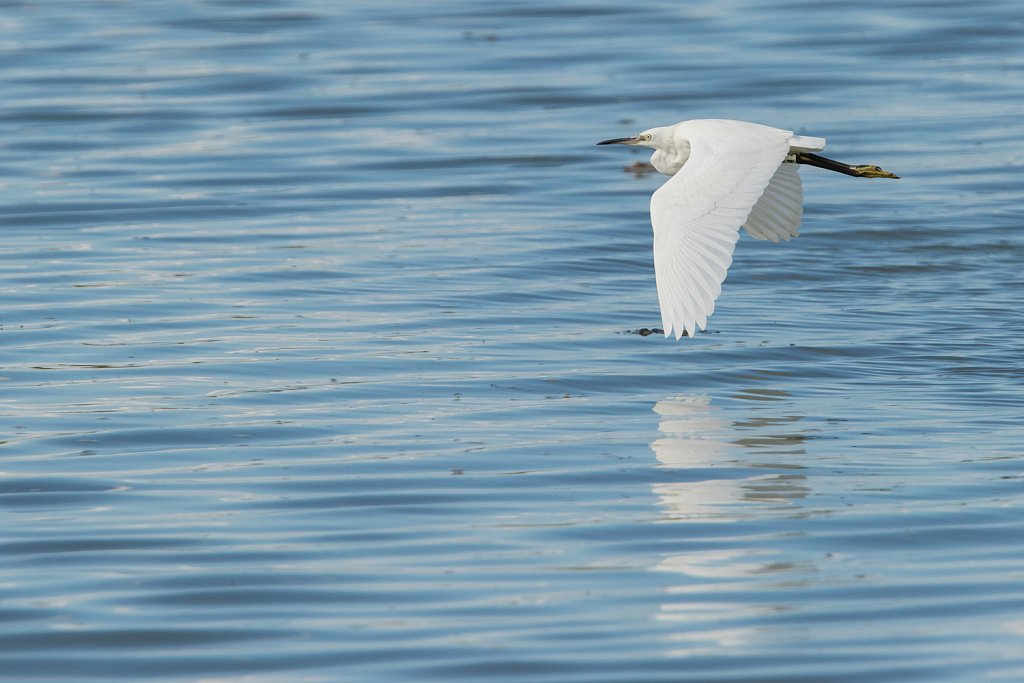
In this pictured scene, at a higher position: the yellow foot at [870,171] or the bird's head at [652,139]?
the bird's head at [652,139]

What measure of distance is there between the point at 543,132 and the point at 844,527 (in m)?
7.81

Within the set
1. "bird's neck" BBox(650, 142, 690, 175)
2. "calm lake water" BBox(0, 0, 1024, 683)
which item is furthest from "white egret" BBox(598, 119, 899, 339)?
"calm lake water" BBox(0, 0, 1024, 683)

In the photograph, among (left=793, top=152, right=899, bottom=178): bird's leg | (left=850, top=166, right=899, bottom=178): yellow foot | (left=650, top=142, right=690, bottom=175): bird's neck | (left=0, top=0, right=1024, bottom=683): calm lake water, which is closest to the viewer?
(left=0, top=0, right=1024, bottom=683): calm lake water

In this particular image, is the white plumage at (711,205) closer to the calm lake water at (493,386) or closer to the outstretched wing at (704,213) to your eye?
the outstretched wing at (704,213)

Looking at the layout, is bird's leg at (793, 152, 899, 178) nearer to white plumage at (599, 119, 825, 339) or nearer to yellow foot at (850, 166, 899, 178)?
yellow foot at (850, 166, 899, 178)

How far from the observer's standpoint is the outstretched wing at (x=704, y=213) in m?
5.77

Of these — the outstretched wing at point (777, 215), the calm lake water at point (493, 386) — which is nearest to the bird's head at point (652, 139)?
the outstretched wing at point (777, 215)

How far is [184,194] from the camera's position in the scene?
10469 millimetres

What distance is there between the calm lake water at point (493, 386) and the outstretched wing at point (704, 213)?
0.46 m

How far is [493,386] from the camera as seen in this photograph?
654 cm

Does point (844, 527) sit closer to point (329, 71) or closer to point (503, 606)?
point (503, 606)

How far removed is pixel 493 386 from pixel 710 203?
1.01m

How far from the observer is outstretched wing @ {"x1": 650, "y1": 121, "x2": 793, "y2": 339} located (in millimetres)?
5773

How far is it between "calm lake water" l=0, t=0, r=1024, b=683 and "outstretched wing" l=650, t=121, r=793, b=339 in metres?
0.46
